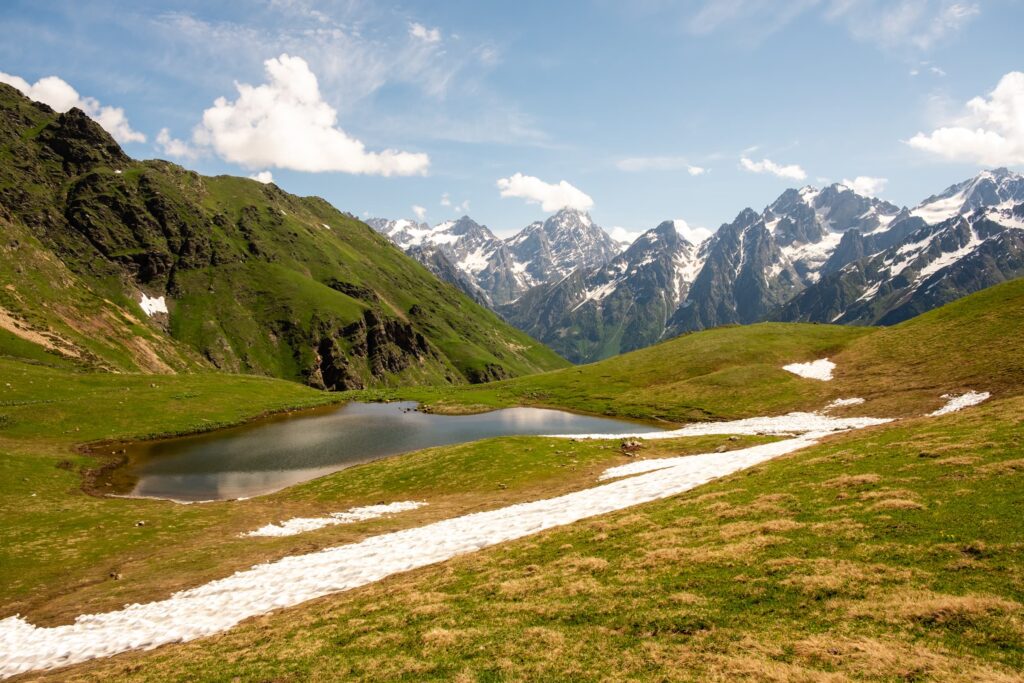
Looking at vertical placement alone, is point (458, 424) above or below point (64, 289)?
below

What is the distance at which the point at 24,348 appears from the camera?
11656 centimetres

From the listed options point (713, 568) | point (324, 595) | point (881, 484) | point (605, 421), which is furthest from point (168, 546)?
point (605, 421)

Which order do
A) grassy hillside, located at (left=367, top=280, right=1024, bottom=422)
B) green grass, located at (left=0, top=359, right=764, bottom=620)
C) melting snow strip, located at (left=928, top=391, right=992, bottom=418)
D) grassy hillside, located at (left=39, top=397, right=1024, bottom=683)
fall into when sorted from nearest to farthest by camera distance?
1. grassy hillside, located at (left=39, top=397, right=1024, bottom=683)
2. green grass, located at (left=0, top=359, right=764, bottom=620)
3. melting snow strip, located at (left=928, top=391, right=992, bottom=418)
4. grassy hillside, located at (left=367, top=280, right=1024, bottom=422)

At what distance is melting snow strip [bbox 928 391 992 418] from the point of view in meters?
59.0

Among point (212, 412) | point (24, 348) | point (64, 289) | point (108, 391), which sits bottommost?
point (212, 412)

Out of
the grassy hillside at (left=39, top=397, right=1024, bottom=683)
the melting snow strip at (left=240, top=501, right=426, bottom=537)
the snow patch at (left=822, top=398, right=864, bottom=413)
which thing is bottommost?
the snow patch at (left=822, top=398, right=864, bottom=413)

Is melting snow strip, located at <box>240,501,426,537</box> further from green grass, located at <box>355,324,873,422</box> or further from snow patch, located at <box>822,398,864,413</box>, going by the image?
snow patch, located at <box>822,398,864,413</box>

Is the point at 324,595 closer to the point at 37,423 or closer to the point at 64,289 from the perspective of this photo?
the point at 37,423

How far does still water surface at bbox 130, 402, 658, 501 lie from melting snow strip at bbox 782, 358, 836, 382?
33818 mm

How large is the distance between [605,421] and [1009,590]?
79006 mm

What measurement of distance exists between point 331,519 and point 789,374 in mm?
85403

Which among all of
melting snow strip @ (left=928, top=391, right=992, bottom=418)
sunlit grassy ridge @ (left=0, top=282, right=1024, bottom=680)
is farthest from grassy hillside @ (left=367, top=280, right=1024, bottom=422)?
sunlit grassy ridge @ (left=0, top=282, right=1024, bottom=680)

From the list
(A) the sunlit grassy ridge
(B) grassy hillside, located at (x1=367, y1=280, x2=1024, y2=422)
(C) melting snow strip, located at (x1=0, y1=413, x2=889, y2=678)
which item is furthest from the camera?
(B) grassy hillside, located at (x1=367, y1=280, x2=1024, y2=422)

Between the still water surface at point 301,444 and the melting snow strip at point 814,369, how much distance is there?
33.8 metres
